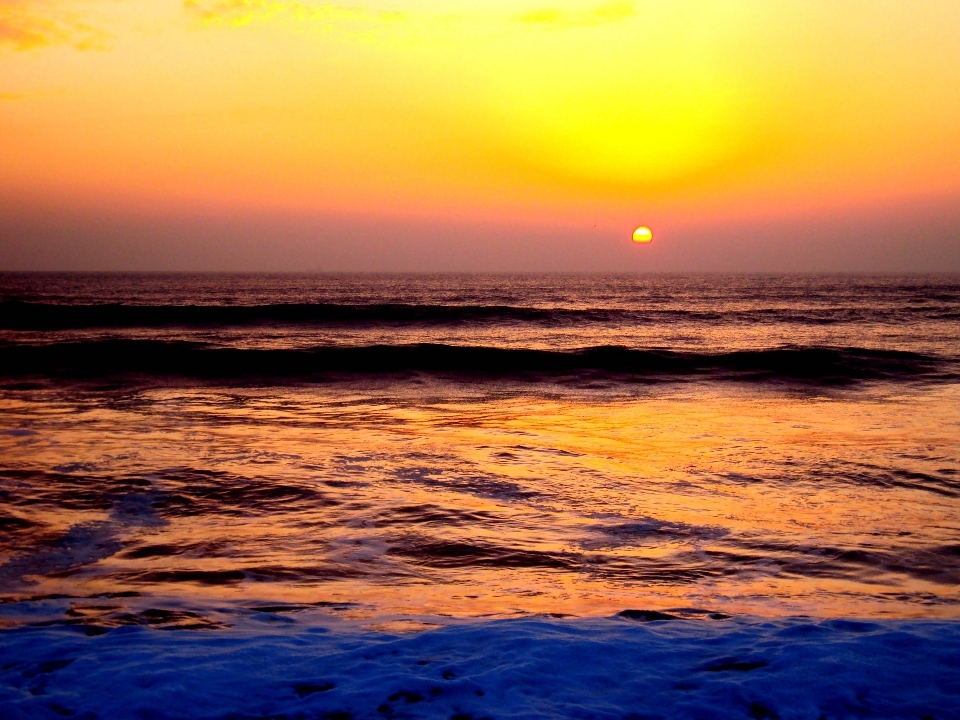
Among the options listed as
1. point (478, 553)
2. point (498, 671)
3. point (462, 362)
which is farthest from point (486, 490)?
point (462, 362)

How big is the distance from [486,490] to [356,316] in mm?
30735

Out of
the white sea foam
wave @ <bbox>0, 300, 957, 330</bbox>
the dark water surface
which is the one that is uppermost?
wave @ <bbox>0, 300, 957, 330</bbox>

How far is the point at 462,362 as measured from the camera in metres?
22.8

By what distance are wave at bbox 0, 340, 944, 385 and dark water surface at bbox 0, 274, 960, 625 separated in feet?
1.19

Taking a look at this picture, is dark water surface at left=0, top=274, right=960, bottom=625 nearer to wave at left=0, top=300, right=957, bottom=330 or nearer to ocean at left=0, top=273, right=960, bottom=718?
ocean at left=0, top=273, right=960, bottom=718

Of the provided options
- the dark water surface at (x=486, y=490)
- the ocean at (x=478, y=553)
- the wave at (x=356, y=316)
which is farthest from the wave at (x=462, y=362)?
the wave at (x=356, y=316)

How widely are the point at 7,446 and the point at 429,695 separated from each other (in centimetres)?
845

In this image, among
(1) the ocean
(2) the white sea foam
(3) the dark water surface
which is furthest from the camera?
(3) the dark water surface

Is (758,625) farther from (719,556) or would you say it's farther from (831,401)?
(831,401)

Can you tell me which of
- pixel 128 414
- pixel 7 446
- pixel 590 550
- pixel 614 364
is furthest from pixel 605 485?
pixel 614 364

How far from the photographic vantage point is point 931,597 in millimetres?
5031

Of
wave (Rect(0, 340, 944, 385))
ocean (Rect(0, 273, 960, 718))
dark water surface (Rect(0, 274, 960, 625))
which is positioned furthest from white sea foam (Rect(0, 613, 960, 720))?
wave (Rect(0, 340, 944, 385))

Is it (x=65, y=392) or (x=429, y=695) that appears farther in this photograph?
(x=65, y=392)

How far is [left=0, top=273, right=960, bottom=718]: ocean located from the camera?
3.55 meters
